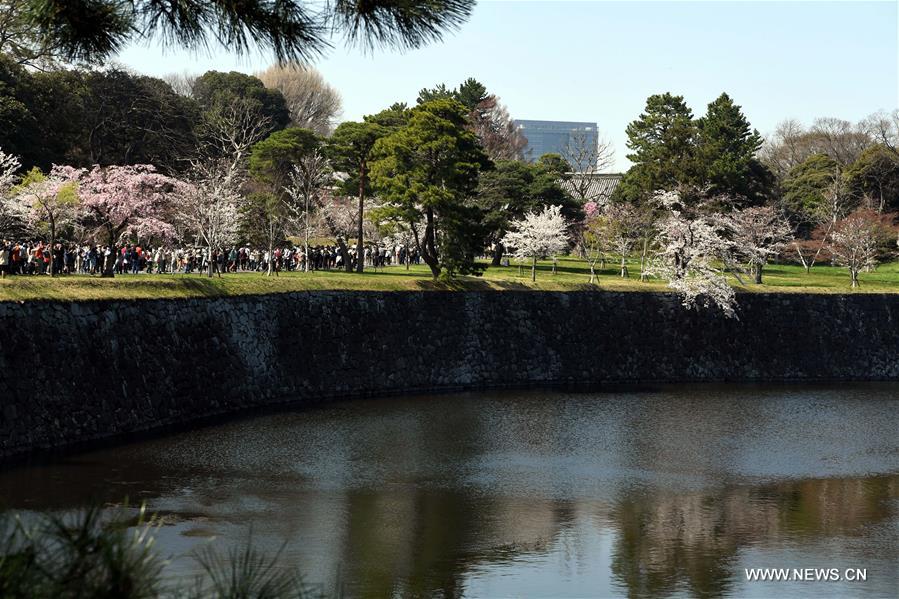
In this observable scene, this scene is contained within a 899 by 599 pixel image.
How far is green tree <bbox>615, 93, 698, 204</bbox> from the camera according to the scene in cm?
5591

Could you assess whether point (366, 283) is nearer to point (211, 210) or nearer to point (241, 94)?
point (211, 210)

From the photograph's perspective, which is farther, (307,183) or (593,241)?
(593,241)

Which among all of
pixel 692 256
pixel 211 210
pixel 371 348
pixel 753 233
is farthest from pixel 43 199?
pixel 753 233

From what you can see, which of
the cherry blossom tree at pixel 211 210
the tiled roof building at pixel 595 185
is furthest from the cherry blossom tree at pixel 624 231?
the tiled roof building at pixel 595 185

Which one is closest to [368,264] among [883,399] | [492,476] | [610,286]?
[610,286]

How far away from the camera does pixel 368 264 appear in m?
54.7

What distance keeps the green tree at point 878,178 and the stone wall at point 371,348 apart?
1039 inches

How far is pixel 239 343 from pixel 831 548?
19.3 meters

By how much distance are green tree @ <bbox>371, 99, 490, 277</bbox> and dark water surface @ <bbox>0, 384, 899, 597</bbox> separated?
9.43m


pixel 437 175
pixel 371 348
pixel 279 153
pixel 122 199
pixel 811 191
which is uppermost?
pixel 811 191

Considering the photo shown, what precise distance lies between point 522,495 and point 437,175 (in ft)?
68.4

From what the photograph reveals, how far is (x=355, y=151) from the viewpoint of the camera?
44438 millimetres

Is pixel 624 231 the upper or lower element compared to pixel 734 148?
lower

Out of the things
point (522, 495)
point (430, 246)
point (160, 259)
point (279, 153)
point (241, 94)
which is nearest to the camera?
point (522, 495)
